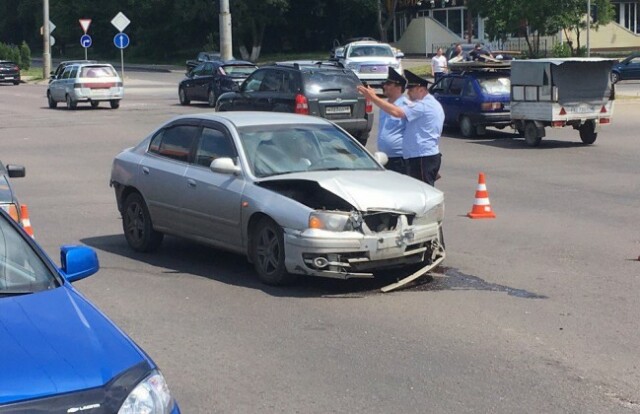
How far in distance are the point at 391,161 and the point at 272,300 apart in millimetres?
3313

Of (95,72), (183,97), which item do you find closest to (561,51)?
A: (183,97)

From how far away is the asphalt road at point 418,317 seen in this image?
21.6 ft

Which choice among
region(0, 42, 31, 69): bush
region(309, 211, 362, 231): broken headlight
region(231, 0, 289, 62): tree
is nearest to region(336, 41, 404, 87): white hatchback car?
region(231, 0, 289, 62): tree

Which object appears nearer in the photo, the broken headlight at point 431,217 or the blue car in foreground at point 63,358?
the blue car in foreground at point 63,358

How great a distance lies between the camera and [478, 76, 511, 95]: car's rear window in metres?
24.7

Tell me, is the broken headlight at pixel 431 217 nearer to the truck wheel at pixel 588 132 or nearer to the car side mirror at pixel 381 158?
the car side mirror at pixel 381 158

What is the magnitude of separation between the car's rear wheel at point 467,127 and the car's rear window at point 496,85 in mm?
832

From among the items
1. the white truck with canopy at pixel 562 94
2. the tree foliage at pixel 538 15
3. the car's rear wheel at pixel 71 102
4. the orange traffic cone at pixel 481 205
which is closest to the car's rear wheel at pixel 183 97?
the car's rear wheel at pixel 71 102

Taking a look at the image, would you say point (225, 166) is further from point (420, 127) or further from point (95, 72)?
point (95, 72)

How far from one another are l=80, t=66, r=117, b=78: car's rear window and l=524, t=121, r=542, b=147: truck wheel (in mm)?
17738

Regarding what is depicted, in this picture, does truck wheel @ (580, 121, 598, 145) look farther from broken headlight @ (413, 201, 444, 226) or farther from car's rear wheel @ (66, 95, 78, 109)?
car's rear wheel @ (66, 95, 78, 109)

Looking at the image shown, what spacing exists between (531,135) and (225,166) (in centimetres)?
1430

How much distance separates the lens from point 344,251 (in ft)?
30.1

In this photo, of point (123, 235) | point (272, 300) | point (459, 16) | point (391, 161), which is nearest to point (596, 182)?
point (391, 161)
